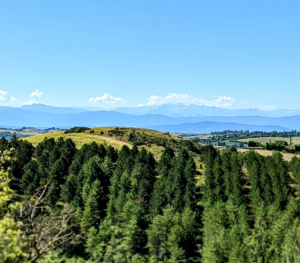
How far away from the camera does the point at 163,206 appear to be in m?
82.9

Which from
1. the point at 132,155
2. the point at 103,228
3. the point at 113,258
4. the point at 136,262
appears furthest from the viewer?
the point at 132,155

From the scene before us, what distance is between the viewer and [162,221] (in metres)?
68.5

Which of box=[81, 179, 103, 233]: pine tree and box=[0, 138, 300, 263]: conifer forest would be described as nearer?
box=[0, 138, 300, 263]: conifer forest

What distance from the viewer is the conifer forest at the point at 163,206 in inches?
2304

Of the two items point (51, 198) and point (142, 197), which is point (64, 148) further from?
point (142, 197)

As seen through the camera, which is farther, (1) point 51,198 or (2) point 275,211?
(1) point 51,198

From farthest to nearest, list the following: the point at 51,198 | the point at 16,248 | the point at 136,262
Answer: the point at 51,198 → the point at 136,262 → the point at 16,248

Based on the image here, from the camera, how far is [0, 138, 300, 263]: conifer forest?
58.5 metres

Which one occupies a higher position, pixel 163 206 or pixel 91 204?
pixel 91 204

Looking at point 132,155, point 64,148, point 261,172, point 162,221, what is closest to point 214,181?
point 261,172

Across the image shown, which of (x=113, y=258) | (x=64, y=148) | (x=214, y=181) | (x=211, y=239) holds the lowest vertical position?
(x=113, y=258)

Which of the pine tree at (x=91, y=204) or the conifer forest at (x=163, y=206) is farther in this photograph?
the pine tree at (x=91, y=204)

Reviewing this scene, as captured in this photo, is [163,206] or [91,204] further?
[163,206]

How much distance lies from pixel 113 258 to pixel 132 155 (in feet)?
186
